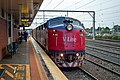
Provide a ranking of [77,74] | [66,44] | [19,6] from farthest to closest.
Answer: [19,6], [66,44], [77,74]

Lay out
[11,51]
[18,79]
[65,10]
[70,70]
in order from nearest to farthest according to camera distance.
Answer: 1. [18,79]
2. [70,70]
3. [11,51]
4. [65,10]

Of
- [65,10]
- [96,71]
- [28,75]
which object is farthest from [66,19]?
[65,10]

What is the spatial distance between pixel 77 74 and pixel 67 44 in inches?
61.4

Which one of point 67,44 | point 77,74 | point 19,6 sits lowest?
point 77,74

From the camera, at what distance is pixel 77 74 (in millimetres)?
11844

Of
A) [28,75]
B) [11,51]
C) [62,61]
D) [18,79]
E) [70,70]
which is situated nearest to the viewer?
[18,79]

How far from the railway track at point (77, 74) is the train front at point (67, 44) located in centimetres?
42

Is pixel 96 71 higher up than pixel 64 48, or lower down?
lower down

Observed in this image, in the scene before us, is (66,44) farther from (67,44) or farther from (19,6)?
(19,6)

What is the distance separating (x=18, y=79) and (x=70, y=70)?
17.3 feet

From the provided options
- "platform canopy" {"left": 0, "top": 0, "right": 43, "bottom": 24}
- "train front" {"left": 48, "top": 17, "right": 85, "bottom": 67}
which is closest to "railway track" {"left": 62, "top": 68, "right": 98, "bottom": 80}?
"train front" {"left": 48, "top": 17, "right": 85, "bottom": 67}

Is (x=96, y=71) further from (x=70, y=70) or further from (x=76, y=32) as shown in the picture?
(x=76, y=32)

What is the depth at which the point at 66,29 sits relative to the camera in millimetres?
12227

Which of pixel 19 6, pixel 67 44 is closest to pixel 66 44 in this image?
pixel 67 44
